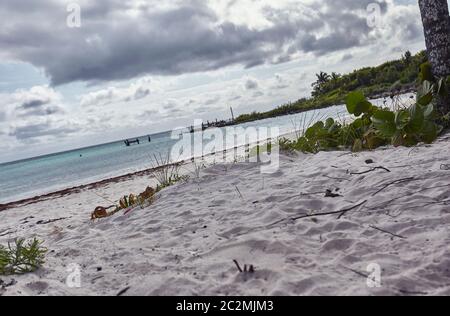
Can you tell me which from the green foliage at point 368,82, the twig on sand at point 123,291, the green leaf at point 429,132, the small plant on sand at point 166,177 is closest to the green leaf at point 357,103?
the green leaf at point 429,132

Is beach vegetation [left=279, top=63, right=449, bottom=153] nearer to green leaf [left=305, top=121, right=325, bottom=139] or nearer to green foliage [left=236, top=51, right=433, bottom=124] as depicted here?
green leaf [left=305, top=121, right=325, bottom=139]

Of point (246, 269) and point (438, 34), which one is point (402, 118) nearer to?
point (438, 34)

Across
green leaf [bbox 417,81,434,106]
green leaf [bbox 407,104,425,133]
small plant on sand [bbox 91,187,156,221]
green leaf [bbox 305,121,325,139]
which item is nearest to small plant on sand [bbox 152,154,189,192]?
small plant on sand [bbox 91,187,156,221]

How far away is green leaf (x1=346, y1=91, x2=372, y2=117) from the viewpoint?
19.1 ft

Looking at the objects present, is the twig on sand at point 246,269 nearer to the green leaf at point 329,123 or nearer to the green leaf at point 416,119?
the green leaf at point 416,119

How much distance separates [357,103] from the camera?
5871mm

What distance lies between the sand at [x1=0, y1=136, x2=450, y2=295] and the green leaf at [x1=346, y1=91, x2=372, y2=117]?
4.97 ft

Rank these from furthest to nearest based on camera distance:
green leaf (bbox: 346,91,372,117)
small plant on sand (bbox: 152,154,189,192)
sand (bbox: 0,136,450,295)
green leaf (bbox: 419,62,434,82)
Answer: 1. small plant on sand (bbox: 152,154,189,192)
2. green leaf (bbox: 346,91,372,117)
3. green leaf (bbox: 419,62,434,82)
4. sand (bbox: 0,136,450,295)

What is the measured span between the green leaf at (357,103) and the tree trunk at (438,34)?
3.22 ft

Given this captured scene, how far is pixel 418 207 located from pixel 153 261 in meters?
1.89

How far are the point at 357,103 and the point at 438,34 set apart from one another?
139cm

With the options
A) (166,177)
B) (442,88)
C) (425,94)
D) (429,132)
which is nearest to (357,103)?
(425,94)
